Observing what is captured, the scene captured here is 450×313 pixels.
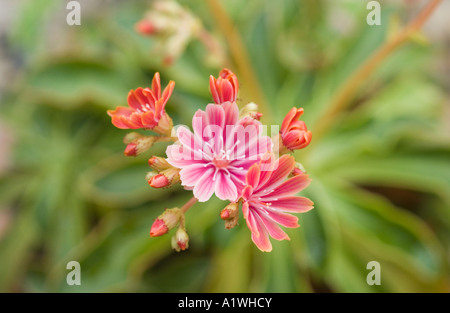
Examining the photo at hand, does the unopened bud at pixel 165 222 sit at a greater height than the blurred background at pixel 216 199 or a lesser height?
lesser

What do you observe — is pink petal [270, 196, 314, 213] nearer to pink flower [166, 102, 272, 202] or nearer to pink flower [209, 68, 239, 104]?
pink flower [166, 102, 272, 202]

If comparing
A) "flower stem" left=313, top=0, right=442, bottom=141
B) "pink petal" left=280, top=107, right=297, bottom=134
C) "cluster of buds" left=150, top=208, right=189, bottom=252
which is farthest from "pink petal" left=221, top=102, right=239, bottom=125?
"flower stem" left=313, top=0, right=442, bottom=141

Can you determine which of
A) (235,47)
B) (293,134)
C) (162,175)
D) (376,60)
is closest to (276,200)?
(293,134)

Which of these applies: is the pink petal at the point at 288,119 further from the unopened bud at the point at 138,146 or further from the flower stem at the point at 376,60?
the flower stem at the point at 376,60

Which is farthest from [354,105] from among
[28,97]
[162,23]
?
[28,97]

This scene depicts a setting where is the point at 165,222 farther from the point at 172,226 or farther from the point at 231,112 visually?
the point at 231,112

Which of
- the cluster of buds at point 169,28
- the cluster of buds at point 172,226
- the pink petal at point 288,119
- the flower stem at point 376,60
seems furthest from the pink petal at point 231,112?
the flower stem at point 376,60
